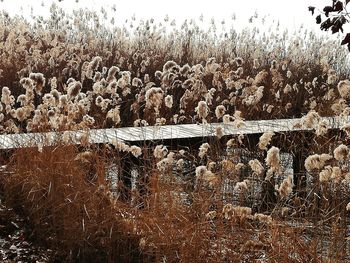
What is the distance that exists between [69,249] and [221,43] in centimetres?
624

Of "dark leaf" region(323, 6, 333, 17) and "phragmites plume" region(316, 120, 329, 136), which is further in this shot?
"phragmites plume" region(316, 120, 329, 136)

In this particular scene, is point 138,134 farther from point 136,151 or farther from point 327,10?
point 327,10

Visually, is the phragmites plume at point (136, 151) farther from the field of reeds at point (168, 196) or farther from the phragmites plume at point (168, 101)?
the phragmites plume at point (168, 101)

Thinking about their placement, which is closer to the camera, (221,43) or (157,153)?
(157,153)

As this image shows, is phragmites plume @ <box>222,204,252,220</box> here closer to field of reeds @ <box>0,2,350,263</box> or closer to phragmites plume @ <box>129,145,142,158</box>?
field of reeds @ <box>0,2,350,263</box>

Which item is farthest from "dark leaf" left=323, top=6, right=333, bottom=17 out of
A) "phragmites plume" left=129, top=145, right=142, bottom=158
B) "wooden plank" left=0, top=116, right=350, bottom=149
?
"phragmites plume" left=129, top=145, right=142, bottom=158

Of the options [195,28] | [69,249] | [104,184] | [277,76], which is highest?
[195,28]

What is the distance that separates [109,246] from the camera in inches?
129

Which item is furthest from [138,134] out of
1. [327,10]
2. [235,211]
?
[327,10]

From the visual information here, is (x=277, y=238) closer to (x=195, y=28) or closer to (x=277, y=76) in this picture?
(x=277, y=76)

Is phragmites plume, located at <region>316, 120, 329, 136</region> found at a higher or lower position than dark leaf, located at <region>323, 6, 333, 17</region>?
lower

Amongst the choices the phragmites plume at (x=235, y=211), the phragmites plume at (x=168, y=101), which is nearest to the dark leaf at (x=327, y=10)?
the phragmites plume at (x=235, y=211)

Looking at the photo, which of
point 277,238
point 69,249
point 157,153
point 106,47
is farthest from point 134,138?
point 106,47

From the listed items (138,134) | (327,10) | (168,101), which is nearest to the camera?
(327,10)
